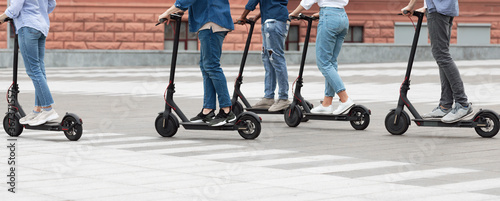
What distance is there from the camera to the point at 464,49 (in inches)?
1158

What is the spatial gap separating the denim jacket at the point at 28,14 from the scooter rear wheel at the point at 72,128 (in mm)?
823

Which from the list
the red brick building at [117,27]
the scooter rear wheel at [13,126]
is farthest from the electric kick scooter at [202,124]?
the red brick building at [117,27]

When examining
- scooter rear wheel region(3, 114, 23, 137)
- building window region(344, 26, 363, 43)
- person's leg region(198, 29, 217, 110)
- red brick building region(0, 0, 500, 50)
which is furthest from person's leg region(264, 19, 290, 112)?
building window region(344, 26, 363, 43)

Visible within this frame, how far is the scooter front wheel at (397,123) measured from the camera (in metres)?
8.56

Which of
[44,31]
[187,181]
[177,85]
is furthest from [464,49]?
[187,181]

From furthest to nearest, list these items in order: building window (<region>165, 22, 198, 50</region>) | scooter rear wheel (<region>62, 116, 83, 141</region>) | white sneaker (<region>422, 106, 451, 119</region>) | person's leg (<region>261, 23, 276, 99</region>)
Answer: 1. building window (<region>165, 22, 198, 50</region>)
2. person's leg (<region>261, 23, 276, 99</region>)
3. white sneaker (<region>422, 106, 451, 119</region>)
4. scooter rear wheel (<region>62, 116, 83, 141</region>)

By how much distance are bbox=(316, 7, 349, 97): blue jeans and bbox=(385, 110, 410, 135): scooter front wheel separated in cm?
73

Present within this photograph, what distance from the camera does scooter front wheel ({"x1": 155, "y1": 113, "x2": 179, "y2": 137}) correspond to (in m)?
8.45

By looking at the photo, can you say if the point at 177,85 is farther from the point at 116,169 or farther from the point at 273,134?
the point at 116,169

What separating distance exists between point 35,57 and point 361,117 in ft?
10.2

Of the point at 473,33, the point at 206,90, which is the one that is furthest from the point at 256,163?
the point at 473,33

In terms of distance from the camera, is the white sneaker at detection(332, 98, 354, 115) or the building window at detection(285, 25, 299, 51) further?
the building window at detection(285, 25, 299, 51)

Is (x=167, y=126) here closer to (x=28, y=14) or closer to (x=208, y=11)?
(x=208, y=11)

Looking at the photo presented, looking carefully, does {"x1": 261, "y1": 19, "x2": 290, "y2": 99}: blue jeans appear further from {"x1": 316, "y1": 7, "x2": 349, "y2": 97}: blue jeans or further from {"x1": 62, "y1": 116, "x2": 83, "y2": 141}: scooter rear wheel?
{"x1": 62, "y1": 116, "x2": 83, "y2": 141}: scooter rear wheel
